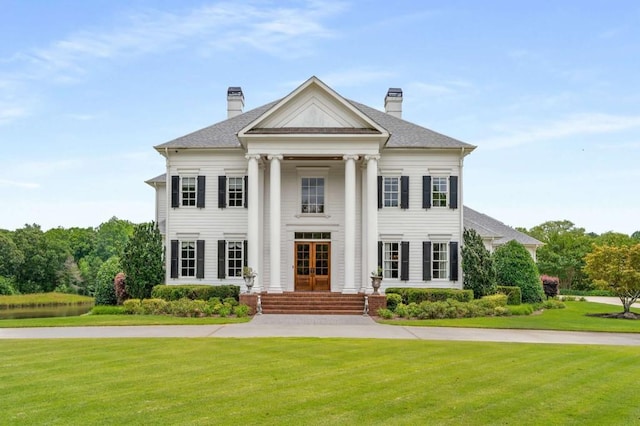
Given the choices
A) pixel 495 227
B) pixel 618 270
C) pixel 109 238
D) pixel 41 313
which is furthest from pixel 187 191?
pixel 109 238

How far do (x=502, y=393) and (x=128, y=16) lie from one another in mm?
13721

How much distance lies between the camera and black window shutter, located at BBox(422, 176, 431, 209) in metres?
26.6

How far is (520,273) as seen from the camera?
27344mm

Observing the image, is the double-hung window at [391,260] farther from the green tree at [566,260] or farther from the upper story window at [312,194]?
the green tree at [566,260]

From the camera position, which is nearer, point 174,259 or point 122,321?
point 122,321

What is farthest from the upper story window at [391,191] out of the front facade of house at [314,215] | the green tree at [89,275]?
the green tree at [89,275]

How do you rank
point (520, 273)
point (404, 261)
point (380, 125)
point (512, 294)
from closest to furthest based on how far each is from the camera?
point (380, 125), point (512, 294), point (404, 261), point (520, 273)

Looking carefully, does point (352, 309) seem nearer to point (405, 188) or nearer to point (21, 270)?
point (405, 188)

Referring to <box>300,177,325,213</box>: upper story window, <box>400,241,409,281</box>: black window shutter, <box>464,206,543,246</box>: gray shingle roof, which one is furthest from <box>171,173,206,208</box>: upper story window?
<box>464,206,543,246</box>: gray shingle roof

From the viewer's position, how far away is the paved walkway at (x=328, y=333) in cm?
1541

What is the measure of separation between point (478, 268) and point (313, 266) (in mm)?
7713

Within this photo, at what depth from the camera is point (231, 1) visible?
15.7 metres

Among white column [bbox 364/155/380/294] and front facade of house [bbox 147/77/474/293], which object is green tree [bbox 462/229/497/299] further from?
white column [bbox 364/155/380/294]

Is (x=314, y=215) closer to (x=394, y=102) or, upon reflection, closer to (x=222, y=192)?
(x=222, y=192)
